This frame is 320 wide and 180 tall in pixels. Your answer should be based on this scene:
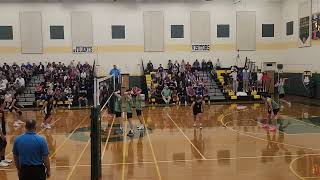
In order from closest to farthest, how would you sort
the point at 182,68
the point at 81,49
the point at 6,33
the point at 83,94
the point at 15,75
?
the point at 83,94
the point at 15,75
the point at 182,68
the point at 6,33
the point at 81,49

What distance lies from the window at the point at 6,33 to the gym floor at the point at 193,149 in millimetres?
15405

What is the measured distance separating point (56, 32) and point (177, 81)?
11926mm

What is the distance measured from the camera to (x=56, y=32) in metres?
34.4

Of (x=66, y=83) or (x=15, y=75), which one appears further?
(x=15, y=75)

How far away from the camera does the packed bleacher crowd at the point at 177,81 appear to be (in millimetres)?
29531

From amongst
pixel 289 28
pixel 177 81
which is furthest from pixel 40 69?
pixel 289 28

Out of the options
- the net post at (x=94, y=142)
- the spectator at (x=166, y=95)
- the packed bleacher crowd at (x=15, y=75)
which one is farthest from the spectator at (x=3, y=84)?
the net post at (x=94, y=142)

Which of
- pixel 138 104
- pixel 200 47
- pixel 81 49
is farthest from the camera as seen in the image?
pixel 200 47

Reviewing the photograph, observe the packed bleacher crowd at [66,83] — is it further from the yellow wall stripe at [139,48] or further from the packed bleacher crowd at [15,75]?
the yellow wall stripe at [139,48]

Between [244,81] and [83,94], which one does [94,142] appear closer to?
[83,94]

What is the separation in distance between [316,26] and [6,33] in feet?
85.3

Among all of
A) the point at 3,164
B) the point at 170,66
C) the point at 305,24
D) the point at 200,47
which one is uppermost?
the point at 305,24

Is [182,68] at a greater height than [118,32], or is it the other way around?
[118,32]

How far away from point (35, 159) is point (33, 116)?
705 inches
